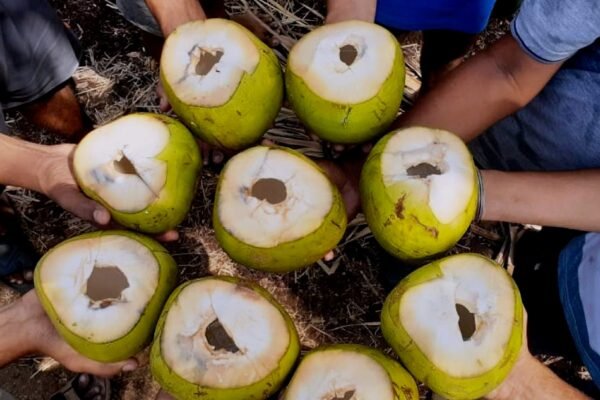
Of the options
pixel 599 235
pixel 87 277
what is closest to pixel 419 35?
pixel 599 235

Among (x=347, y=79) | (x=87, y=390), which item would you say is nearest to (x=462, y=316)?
(x=347, y=79)

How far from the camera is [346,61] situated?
1151mm

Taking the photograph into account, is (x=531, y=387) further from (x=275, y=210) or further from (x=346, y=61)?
(x=346, y=61)

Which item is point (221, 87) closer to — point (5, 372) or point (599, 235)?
point (599, 235)

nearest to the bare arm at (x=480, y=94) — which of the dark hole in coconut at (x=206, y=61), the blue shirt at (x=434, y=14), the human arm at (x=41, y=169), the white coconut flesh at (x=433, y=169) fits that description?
the white coconut flesh at (x=433, y=169)

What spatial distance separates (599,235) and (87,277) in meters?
1.01

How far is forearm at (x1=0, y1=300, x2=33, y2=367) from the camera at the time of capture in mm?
1281

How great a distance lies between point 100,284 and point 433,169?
0.64 meters

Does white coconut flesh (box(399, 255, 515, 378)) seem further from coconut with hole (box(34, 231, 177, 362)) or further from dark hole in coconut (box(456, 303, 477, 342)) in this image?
coconut with hole (box(34, 231, 177, 362))

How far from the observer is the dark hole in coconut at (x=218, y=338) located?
3.38 feet

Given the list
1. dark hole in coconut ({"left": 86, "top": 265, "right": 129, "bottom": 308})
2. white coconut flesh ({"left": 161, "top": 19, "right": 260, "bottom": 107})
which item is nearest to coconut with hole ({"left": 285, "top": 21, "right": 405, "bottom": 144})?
white coconut flesh ({"left": 161, "top": 19, "right": 260, "bottom": 107})

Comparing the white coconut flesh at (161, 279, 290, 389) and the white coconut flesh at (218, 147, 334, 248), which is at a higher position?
the white coconut flesh at (218, 147, 334, 248)

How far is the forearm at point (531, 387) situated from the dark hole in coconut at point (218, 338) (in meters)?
0.57

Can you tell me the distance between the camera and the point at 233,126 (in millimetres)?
1174
